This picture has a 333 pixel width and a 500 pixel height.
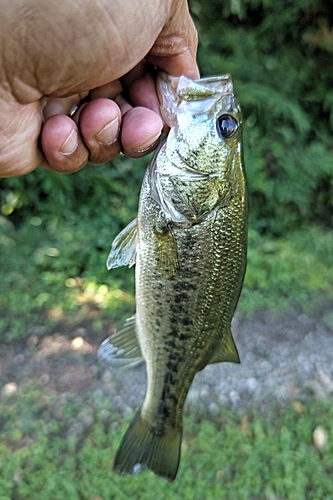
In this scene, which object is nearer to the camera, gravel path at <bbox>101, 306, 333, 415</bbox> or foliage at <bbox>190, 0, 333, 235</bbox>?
gravel path at <bbox>101, 306, 333, 415</bbox>

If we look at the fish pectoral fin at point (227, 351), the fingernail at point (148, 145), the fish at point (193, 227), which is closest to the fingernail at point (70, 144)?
the fingernail at point (148, 145)

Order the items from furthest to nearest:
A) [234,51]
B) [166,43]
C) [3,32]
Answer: [234,51] → [166,43] → [3,32]

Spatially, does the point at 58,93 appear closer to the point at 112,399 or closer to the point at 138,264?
the point at 138,264

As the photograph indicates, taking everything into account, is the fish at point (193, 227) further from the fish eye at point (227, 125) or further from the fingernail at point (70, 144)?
the fingernail at point (70, 144)

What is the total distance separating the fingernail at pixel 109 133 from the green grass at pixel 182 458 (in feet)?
7.13

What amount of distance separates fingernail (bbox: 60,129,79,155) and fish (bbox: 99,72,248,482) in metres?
0.41

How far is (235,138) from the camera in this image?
5.90ft

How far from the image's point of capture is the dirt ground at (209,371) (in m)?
3.66

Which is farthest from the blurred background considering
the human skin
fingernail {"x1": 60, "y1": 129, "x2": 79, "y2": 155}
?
fingernail {"x1": 60, "y1": 129, "x2": 79, "y2": 155}

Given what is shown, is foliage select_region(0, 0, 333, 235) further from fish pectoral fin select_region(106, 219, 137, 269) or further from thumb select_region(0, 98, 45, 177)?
fish pectoral fin select_region(106, 219, 137, 269)

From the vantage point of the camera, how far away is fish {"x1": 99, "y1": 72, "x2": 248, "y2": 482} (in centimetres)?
176

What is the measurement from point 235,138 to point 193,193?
27cm

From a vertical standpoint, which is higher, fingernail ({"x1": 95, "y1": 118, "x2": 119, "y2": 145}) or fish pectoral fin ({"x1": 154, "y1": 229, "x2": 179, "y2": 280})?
fingernail ({"x1": 95, "y1": 118, "x2": 119, "y2": 145})

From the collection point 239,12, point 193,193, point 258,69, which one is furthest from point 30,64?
point 258,69
